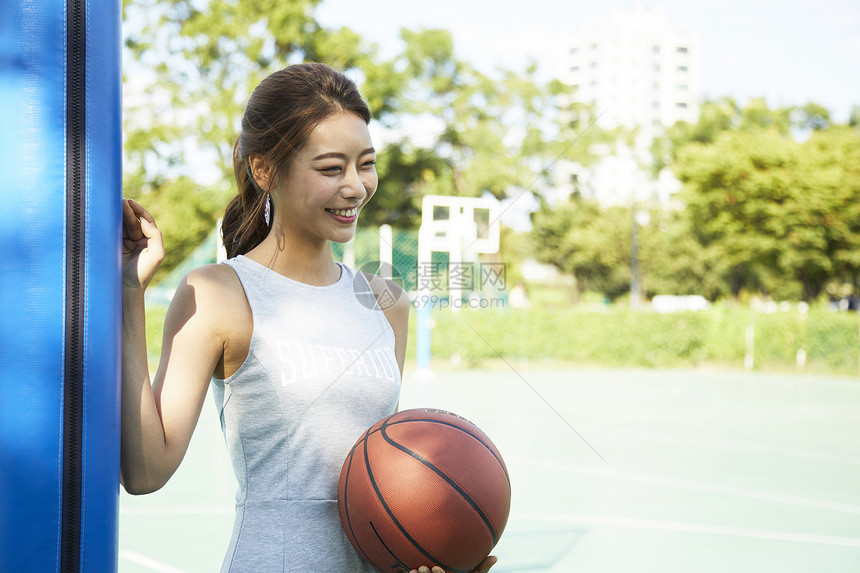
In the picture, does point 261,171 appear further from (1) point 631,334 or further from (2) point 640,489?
(1) point 631,334

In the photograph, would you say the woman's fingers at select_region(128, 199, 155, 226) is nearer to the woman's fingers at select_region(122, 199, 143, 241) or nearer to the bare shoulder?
the woman's fingers at select_region(122, 199, 143, 241)

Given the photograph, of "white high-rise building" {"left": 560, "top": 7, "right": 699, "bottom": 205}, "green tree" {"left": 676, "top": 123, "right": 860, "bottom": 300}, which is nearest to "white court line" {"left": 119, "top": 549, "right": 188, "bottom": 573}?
"green tree" {"left": 676, "top": 123, "right": 860, "bottom": 300}

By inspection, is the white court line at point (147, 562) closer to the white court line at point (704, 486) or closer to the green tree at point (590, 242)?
the white court line at point (704, 486)

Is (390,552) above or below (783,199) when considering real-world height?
below

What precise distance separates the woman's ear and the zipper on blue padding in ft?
1.49

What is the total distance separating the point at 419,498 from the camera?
1.60 meters

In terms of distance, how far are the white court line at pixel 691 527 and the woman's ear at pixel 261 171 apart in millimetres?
4109

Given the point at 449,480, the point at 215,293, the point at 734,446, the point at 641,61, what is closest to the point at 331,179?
the point at 215,293

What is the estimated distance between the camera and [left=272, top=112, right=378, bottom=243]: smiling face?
5.29ft

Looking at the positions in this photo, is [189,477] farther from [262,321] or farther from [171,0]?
[171,0]

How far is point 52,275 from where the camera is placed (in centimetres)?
124

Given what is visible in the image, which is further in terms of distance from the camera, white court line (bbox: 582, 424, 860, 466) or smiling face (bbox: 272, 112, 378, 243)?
white court line (bbox: 582, 424, 860, 466)

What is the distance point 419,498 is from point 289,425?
29 centimetres

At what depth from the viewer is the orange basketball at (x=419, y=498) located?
61.6 inches
